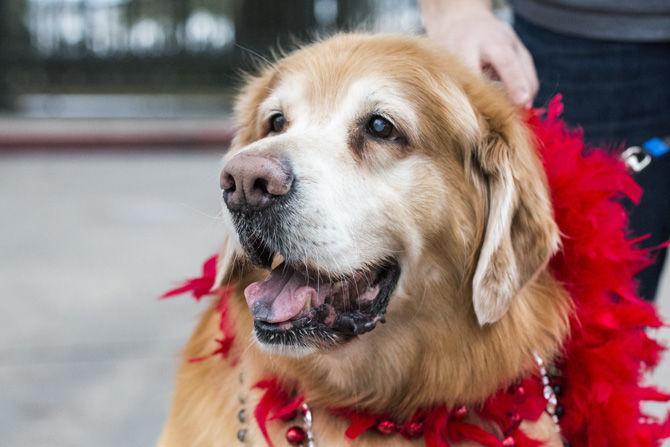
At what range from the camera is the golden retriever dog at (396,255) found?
8.70 ft

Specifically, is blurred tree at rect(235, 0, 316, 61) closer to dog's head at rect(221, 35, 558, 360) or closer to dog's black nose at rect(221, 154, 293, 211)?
dog's head at rect(221, 35, 558, 360)

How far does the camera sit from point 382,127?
285 cm

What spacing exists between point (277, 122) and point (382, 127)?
391 millimetres

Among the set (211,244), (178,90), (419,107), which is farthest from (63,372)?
(178,90)

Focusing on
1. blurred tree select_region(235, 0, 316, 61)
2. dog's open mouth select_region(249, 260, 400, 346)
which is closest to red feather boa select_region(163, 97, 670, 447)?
dog's open mouth select_region(249, 260, 400, 346)

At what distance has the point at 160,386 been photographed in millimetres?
5254

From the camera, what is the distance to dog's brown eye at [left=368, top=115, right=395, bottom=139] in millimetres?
2842

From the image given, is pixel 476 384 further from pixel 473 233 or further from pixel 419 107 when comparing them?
pixel 419 107

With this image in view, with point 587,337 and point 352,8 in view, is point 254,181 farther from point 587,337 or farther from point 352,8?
point 352,8

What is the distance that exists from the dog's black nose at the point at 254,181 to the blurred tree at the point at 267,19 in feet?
46.4

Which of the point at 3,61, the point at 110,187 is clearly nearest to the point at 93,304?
the point at 110,187

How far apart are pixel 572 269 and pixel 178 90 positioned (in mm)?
14398

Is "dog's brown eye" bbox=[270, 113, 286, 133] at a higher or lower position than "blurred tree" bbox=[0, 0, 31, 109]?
higher

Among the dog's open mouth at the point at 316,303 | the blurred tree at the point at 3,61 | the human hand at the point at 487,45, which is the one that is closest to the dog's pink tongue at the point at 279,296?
the dog's open mouth at the point at 316,303
